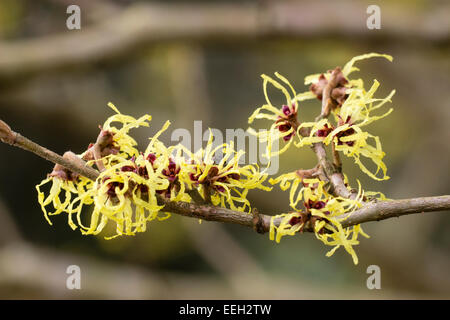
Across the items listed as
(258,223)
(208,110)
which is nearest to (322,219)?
(258,223)

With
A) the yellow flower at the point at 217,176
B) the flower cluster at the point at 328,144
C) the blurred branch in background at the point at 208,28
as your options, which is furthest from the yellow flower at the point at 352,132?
the blurred branch in background at the point at 208,28

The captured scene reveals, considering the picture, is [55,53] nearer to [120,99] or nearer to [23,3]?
[23,3]

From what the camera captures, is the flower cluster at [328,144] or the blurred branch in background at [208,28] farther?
the blurred branch in background at [208,28]

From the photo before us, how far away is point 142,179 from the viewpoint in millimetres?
860

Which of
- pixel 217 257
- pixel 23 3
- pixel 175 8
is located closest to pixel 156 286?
pixel 217 257

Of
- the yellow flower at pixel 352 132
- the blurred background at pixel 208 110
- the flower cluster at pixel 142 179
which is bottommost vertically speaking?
the flower cluster at pixel 142 179

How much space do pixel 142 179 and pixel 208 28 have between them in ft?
6.87

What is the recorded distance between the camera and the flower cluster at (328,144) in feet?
2.85

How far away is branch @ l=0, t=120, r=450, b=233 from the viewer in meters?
0.77

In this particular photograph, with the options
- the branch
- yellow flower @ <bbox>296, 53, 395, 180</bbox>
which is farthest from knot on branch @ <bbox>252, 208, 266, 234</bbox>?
yellow flower @ <bbox>296, 53, 395, 180</bbox>

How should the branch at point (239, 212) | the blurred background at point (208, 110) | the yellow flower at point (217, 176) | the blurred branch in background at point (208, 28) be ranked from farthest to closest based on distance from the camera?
1. the blurred background at point (208, 110)
2. the blurred branch in background at point (208, 28)
3. the yellow flower at point (217, 176)
4. the branch at point (239, 212)

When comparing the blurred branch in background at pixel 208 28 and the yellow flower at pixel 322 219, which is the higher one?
the blurred branch in background at pixel 208 28

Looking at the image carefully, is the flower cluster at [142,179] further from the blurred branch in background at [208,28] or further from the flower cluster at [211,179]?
the blurred branch in background at [208,28]

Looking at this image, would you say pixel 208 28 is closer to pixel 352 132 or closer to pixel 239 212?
pixel 352 132
